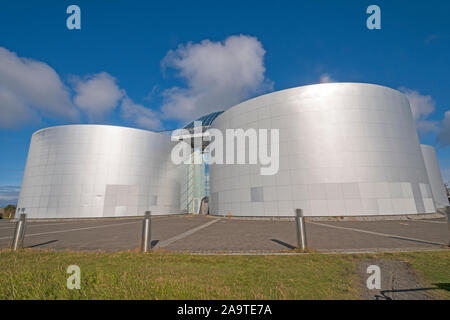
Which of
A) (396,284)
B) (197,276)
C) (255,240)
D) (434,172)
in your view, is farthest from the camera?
(434,172)

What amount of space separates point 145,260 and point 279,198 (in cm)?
1452

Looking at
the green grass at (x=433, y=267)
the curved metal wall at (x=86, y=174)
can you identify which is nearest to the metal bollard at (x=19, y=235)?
the green grass at (x=433, y=267)

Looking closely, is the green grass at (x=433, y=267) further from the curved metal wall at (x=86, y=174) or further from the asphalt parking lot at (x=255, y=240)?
the curved metal wall at (x=86, y=174)

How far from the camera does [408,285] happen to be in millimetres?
3191

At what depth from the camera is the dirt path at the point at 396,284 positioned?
279cm

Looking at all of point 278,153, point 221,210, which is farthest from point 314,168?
point 221,210

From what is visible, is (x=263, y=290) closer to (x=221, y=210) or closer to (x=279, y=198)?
(x=279, y=198)

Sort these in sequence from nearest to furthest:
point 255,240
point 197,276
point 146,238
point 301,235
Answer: point 197,276, point 301,235, point 146,238, point 255,240

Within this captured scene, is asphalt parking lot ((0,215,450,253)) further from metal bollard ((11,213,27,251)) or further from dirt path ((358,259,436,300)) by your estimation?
dirt path ((358,259,436,300))

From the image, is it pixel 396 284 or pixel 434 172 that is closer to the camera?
pixel 396 284

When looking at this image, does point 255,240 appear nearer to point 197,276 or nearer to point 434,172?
point 197,276

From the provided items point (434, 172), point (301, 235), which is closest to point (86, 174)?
point (301, 235)

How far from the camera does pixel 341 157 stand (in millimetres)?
16297

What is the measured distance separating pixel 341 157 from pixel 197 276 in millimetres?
16784
